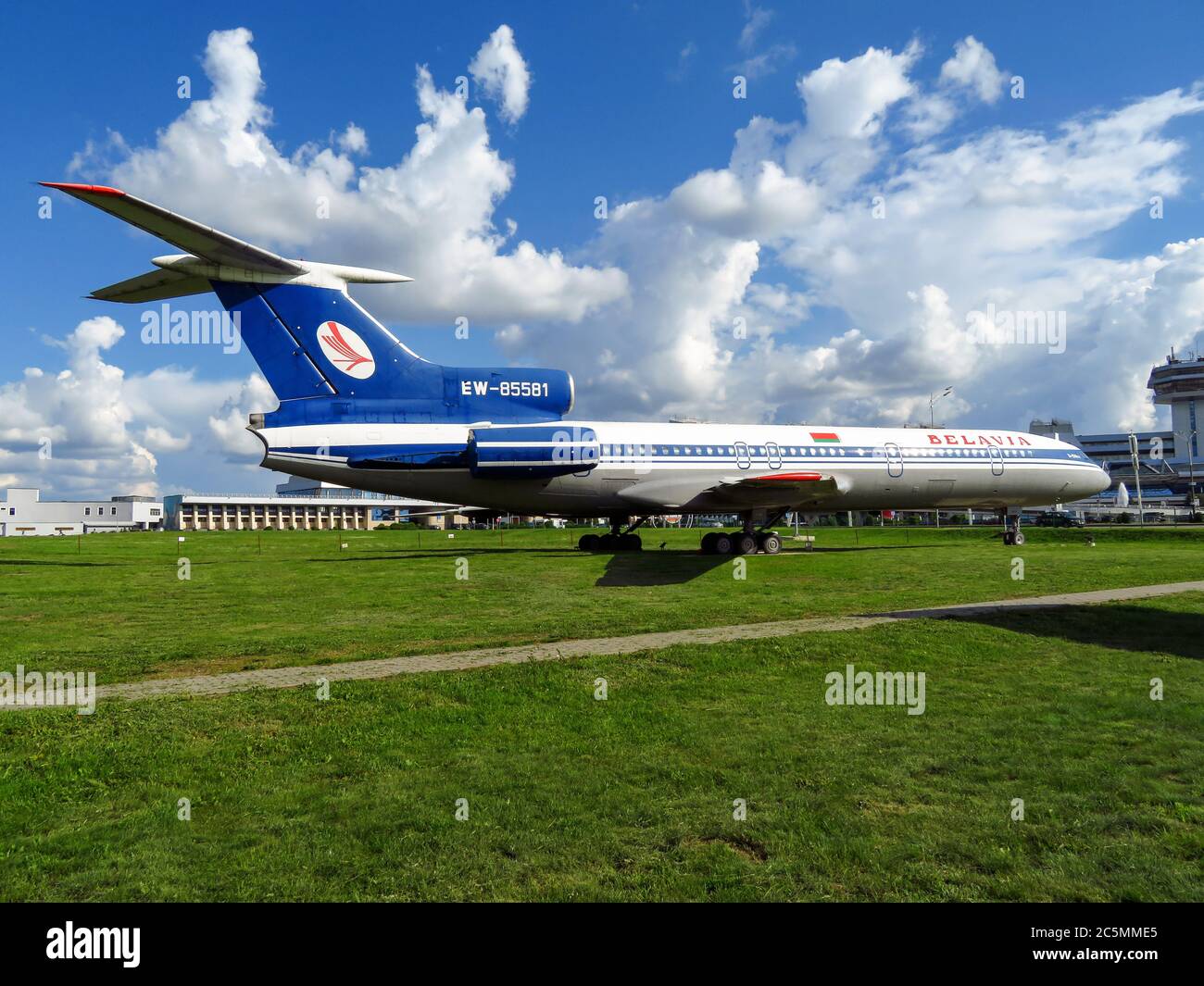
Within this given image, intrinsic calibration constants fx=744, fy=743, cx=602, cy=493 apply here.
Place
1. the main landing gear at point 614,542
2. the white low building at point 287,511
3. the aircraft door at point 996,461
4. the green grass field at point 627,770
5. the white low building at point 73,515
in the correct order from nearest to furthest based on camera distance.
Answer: the green grass field at point 627,770 < the main landing gear at point 614,542 < the aircraft door at point 996,461 < the white low building at point 73,515 < the white low building at point 287,511

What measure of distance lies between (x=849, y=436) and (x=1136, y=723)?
23.6m

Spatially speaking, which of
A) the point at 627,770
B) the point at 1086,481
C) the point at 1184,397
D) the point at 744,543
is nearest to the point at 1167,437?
the point at 1184,397

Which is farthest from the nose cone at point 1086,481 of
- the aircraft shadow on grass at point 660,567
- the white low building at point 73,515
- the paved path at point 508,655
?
the white low building at point 73,515

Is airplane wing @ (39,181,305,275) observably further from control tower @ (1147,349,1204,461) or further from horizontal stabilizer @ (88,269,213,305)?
control tower @ (1147,349,1204,461)

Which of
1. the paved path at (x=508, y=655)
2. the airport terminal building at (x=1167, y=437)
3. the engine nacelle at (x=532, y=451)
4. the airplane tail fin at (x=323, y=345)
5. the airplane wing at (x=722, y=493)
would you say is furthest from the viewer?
the airport terminal building at (x=1167, y=437)

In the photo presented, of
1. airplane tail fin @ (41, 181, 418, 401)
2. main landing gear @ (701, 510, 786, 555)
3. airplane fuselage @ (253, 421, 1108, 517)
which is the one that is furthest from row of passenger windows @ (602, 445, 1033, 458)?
airplane tail fin @ (41, 181, 418, 401)

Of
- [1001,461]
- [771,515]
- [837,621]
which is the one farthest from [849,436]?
[837,621]

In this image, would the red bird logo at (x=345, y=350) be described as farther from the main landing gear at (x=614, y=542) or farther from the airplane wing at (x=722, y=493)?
the main landing gear at (x=614, y=542)

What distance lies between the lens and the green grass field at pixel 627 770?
439 cm

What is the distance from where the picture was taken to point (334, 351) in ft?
73.7

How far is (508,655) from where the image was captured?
10.5 meters

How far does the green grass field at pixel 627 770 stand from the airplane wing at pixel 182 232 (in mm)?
8845

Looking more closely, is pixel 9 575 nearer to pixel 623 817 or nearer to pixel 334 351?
pixel 334 351

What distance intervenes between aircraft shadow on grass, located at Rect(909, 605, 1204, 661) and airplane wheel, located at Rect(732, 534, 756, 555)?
1275 cm
